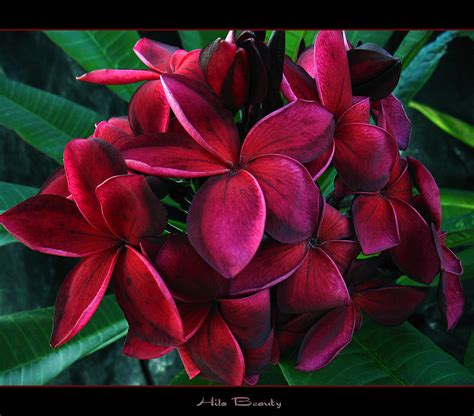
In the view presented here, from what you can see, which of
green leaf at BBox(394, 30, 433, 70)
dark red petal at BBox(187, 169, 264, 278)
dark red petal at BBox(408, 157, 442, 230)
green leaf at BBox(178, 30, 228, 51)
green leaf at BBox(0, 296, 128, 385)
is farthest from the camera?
green leaf at BBox(178, 30, 228, 51)

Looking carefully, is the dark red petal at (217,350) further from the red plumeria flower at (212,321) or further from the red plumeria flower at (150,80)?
the red plumeria flower at (150,80)

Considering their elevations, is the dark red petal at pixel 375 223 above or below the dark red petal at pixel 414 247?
above

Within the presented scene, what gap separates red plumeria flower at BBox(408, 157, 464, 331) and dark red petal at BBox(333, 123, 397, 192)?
0.17 feet

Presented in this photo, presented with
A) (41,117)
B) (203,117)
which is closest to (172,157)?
(203,117)

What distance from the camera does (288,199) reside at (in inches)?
15.0

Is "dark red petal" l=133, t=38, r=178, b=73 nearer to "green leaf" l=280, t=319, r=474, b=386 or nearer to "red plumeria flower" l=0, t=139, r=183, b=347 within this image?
"red plumeria flower" l=0, t=139, r=183, b=347

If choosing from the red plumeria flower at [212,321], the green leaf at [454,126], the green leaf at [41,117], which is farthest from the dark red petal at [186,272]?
the green leaf at [454,126]

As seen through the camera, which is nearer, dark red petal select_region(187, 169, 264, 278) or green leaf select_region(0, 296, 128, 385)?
dark red petal select_region(187, 169, 264, 278)

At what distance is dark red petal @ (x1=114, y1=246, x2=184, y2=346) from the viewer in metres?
0.38

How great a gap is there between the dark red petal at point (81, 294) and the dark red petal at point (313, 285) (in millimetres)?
128

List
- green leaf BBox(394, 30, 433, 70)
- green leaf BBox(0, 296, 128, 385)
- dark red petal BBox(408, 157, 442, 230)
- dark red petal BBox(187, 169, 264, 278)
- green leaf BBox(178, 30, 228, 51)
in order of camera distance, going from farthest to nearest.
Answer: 1. green leaf BBox(178, 30, 228, 51)
2. green leaf BBox(394, 30, 433, 70)
3. green leaf BBox(0, 296, 128, 385)
4. dark red petal BBox(408, 157, 442, 230)
5. dark red petal BBox(187, 169, 264, 278)

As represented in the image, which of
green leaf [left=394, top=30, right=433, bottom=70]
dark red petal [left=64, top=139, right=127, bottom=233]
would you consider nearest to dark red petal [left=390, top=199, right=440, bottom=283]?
dark red petal [left=64, top=139, right=127, bottom=233]

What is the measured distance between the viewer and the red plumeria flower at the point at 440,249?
0.47m
